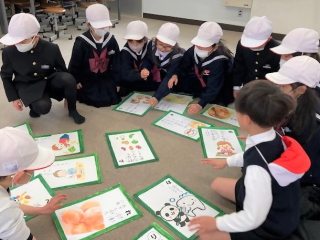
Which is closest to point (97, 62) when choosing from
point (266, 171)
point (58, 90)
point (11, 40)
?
point (58, 90)

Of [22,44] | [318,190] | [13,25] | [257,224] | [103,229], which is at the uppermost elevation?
[13,25]

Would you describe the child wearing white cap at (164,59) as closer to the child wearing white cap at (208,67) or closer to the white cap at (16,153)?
the child wearing white cap at (208,67)

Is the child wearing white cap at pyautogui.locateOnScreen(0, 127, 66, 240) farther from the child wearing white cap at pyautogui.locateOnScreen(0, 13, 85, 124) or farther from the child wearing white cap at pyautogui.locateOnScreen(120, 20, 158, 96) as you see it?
the child wearing white cap at pyautogui.locateOnScreen(120, 20, 158, 96)

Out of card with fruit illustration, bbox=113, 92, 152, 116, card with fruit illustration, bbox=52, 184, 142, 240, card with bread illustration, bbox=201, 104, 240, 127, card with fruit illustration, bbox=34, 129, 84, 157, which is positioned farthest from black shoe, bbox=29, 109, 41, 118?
card with bread illustration, bbox=201, 104, 240, 127

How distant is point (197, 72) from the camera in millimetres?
2234

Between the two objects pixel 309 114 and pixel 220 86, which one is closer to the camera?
pixel 309 114

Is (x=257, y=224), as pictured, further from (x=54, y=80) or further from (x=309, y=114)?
(x=54, y=80)

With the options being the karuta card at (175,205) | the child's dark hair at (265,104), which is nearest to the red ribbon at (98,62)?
the karuta card at (175,205)

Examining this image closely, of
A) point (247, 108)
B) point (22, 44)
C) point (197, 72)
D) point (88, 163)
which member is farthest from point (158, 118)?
point (247, 108)

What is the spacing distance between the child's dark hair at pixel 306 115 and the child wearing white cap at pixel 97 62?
1.30 m

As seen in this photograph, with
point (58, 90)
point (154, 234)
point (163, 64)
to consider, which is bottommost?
point (154, 234)

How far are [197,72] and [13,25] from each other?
122 centimetres

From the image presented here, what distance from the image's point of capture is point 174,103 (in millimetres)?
2293

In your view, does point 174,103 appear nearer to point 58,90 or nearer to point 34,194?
point 58,90
